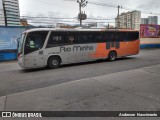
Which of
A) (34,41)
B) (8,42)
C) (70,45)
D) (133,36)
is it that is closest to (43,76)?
(34,41)

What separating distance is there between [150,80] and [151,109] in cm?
317

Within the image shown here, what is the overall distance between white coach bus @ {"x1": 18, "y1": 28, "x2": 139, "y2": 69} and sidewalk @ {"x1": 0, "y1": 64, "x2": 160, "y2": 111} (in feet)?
14.8

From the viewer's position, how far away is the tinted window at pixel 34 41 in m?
10.1

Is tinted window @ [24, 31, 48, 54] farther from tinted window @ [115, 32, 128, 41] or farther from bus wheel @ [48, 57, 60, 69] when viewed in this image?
tinted window @ [115, 32, 128, 41]

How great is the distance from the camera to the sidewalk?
452 cm

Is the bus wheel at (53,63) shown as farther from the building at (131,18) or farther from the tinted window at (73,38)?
the building at (131,18)

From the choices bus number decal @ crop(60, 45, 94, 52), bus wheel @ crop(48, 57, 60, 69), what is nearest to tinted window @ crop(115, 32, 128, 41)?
bus number decal @ crop(60, 45, 94, 52)

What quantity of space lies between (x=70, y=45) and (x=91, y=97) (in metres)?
6.96

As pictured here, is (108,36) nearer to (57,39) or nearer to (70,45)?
(70,45)

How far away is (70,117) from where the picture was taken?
4.00 meters

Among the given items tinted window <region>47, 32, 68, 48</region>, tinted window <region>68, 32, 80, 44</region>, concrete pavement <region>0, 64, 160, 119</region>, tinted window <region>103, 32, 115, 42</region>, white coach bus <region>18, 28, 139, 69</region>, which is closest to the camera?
concrete pavement <region>0, 64, 160, 119</region>

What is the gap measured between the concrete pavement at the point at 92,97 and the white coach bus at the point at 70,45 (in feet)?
14.8

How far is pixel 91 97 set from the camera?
5270mm

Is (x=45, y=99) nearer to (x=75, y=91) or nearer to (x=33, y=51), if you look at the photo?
(x=75, y=91)
